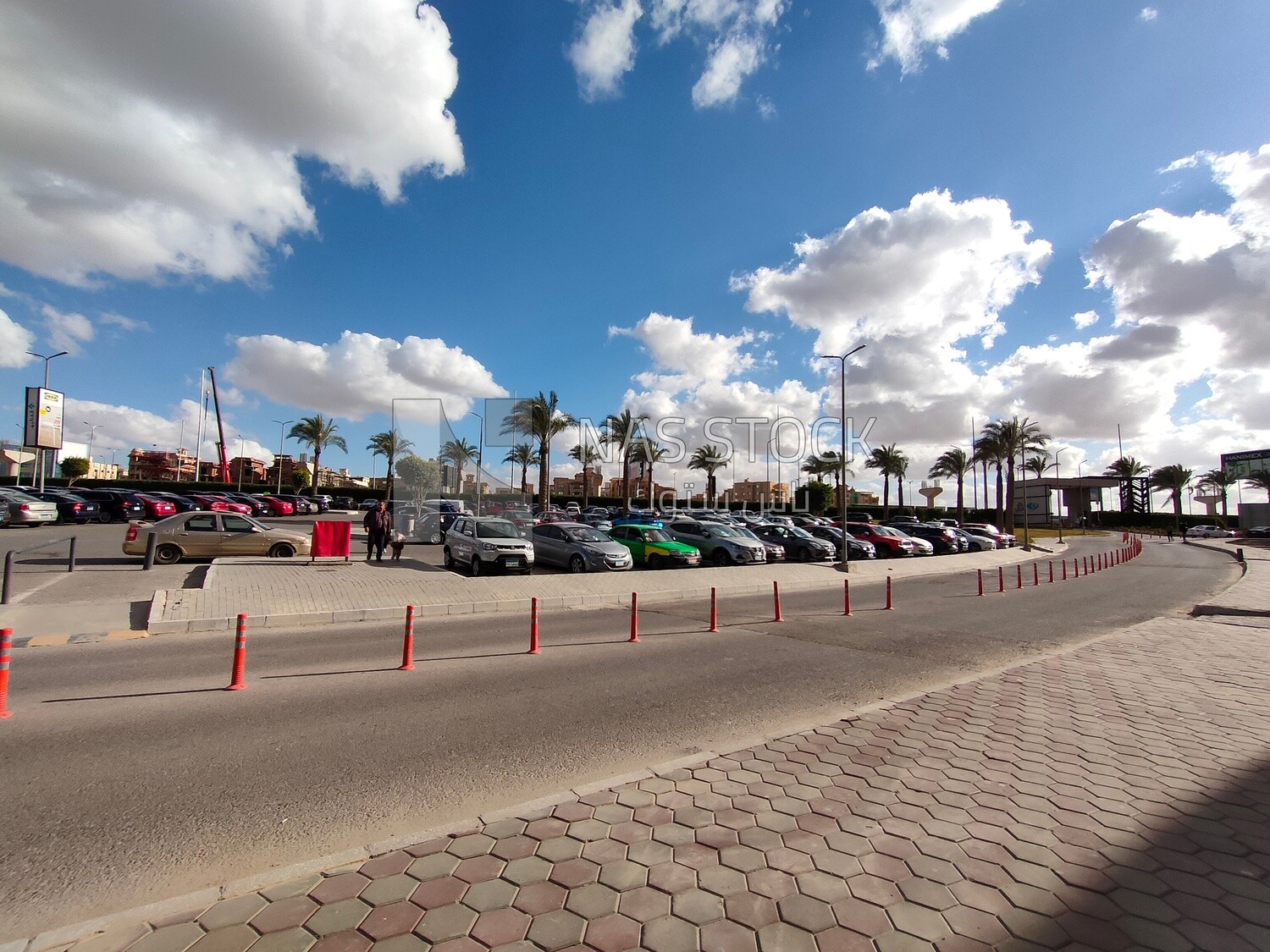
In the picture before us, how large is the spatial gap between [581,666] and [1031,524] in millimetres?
96005

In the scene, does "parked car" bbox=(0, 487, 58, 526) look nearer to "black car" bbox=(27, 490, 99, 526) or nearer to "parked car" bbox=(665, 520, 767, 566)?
"black car" bbox=(27, 490, 99, 526)

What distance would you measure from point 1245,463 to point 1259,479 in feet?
11.7

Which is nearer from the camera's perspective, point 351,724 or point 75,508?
point 351,724

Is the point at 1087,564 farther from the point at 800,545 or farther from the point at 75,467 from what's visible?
the point at 75,467

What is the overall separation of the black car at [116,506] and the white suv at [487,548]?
2210cm

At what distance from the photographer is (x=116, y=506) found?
101 ft

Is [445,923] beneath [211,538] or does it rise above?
beneath

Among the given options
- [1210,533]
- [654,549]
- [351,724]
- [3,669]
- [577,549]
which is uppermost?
[577,549]

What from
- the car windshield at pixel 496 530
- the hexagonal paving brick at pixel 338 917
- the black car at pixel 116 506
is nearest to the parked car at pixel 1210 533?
the car windshield at pixel 496 530

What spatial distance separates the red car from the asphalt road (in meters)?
24.7

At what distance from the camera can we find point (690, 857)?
3258 mm

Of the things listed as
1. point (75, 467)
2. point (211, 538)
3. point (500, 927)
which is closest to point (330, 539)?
point (211, 538)

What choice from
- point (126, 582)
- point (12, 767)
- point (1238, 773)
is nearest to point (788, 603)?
point (1238, 773)

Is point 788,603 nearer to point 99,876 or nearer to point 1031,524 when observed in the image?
point 99,876
